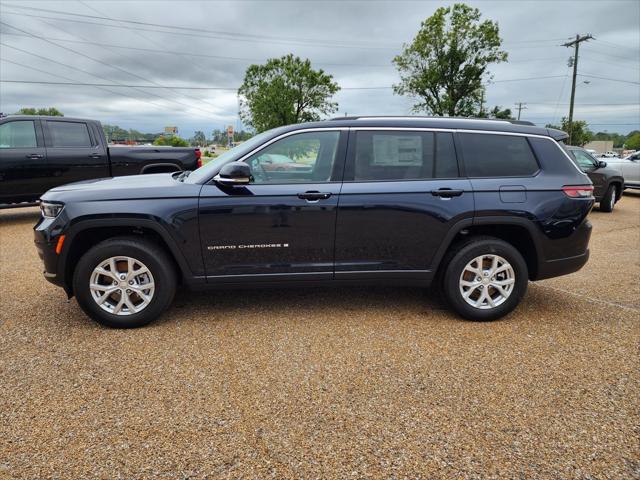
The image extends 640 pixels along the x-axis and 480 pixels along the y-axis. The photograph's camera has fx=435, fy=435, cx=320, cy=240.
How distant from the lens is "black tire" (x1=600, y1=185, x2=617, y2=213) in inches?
428

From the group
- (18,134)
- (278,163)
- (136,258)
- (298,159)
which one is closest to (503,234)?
(298,159)

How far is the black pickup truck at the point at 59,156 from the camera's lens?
314 inches

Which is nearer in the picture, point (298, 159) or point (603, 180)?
point (298, 159)

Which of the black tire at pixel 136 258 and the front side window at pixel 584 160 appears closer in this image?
the black tire at pixel 136 258

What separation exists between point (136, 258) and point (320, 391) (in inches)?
72.8

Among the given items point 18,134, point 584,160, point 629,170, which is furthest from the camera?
point 629,170

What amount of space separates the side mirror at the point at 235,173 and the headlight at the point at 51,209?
131cm

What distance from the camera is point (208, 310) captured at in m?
4.04

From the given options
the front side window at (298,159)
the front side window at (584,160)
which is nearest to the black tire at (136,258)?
the front side window at (298,159)

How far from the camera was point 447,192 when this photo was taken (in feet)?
12.0

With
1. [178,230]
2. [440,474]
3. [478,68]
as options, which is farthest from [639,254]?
[478,68]

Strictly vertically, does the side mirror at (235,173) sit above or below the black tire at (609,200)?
above

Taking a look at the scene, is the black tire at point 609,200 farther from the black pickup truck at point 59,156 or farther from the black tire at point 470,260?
the black pickup truck at point 59,156

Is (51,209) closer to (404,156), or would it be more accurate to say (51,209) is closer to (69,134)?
(404,156)
